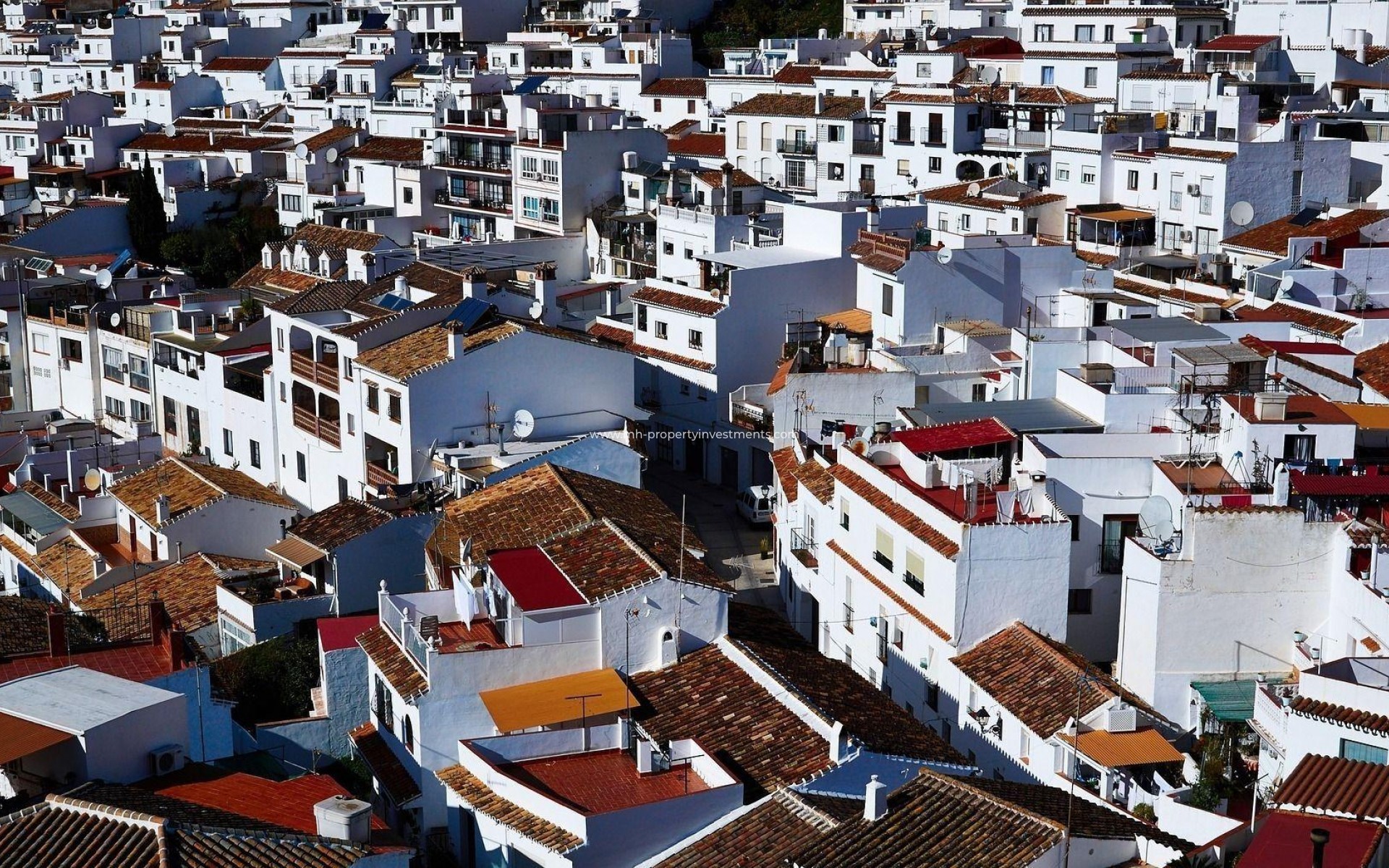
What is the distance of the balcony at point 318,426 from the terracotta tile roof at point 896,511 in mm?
10887

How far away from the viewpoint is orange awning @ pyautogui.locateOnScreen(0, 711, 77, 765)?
Result: 1861 cm

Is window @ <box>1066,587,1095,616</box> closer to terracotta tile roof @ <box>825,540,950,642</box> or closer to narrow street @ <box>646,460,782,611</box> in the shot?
terracotta tile roof @ <box>825,540,950,642</box>

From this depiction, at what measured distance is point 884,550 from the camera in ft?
85.5

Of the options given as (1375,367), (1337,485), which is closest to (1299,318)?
(1375,367)

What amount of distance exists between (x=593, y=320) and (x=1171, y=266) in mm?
13811

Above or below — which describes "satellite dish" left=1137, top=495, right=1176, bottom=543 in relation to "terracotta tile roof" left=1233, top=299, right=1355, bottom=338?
below

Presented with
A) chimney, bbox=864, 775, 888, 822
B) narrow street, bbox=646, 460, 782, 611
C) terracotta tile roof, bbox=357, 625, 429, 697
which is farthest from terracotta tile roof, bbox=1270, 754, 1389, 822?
narrow street, bbox=646, 460, 782, 611

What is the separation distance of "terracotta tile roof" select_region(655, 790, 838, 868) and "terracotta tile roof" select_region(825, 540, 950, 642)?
6279mm

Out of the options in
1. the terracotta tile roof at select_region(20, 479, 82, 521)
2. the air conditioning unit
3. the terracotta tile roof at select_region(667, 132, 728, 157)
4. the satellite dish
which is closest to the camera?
the air conditioning unit

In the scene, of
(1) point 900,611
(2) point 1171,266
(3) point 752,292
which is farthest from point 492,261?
(1) point 900,611

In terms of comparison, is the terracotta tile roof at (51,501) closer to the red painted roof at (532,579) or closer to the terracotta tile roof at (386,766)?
the terracotta tile roof at (386,766)

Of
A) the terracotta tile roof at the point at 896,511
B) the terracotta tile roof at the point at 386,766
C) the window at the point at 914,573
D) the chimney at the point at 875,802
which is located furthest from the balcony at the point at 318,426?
the chimney at the point at 875,802

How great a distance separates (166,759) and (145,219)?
43356 mm

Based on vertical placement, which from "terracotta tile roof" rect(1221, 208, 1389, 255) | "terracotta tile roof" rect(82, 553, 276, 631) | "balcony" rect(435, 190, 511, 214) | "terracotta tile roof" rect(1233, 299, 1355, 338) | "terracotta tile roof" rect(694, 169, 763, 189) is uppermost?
"terracotta tile roof" rect(694, 169, 763, 189)
